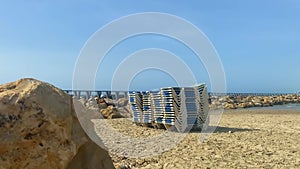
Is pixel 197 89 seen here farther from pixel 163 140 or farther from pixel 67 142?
pixel 67 142

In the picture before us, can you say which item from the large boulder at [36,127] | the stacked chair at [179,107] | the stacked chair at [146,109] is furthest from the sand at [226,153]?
the stacked chair at [146,109]

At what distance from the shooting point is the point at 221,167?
7008 millimetres

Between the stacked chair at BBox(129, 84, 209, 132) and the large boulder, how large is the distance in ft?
29.3

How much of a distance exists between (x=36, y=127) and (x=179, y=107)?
31.4 feet

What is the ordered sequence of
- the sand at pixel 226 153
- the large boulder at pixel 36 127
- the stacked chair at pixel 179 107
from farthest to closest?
the stacked chair at pixel 179 107
the sand at pixel 226 153
the large boulder at pixel 36 127

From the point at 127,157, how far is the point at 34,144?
4492mm

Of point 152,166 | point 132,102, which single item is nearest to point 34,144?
point 152,166

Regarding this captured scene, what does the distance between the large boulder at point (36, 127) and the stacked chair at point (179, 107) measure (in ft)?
29.3

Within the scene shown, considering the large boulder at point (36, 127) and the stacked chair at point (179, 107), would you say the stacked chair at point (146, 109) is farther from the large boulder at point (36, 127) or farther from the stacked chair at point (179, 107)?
the large boulder at point (36, 127)

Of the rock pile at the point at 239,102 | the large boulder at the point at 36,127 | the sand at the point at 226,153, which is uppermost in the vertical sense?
the rock pile at the point at 239,102

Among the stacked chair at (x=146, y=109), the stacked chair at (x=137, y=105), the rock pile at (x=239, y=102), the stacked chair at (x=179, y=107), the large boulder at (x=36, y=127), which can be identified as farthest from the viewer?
the rock pile at (x=239, y=102)

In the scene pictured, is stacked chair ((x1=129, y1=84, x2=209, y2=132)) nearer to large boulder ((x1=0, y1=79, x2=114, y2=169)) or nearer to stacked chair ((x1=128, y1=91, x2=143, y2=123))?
stacked chair ((x1=128, y1=91, x2=143, y2=123))

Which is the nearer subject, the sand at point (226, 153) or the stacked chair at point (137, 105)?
the sand at point (226, 153)

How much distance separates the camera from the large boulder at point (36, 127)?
3.63 metres
